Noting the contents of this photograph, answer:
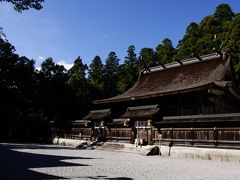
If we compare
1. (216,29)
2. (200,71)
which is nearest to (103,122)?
(200,71)

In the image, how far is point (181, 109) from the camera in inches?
1080

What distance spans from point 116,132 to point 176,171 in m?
18.1

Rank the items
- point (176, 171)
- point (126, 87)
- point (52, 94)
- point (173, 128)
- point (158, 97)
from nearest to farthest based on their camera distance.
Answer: point (176, 171) < point (173, 128) < point (158, 97) < point (52, 94) < point (126, 87)

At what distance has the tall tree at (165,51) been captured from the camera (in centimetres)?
5384

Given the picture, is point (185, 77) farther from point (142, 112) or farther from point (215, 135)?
point (215, 135)

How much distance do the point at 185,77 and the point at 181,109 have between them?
15.6ft

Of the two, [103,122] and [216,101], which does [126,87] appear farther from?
[216,101]

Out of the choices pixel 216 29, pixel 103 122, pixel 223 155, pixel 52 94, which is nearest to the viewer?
pixel 223 155

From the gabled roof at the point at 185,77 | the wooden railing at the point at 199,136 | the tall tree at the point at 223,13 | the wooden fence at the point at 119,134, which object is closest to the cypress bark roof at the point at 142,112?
the gabled roof at the point at 185,77

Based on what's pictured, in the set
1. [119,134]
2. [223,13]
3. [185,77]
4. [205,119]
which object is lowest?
[119,134]

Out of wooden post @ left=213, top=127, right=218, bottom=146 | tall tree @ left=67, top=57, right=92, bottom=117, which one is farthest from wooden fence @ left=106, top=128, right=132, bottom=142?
tall tree @ left=67, top=57, right=92, bottom=117

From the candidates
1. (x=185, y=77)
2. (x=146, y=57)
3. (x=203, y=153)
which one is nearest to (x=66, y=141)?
(x=185, y=77)

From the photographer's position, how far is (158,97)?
29297mm

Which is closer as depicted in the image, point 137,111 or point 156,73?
point 137,111
